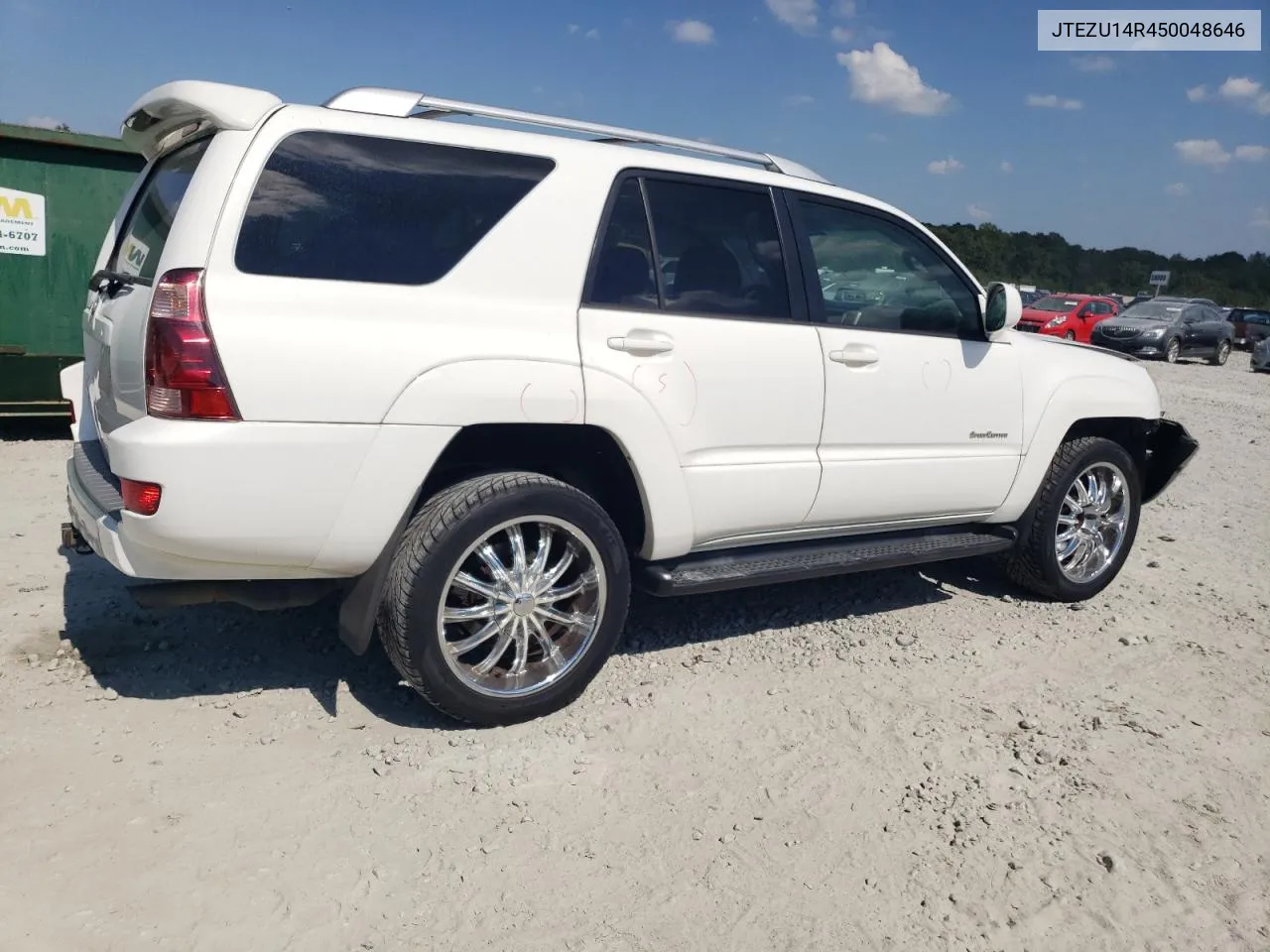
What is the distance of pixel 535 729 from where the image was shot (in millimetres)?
3361

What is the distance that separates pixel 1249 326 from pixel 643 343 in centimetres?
3313

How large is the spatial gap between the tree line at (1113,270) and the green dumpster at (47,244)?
56.1 metres

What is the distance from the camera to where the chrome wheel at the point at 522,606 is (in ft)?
10.5

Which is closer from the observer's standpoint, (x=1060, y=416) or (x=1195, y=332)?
(x=1060, y=416)

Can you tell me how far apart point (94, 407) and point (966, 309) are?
3.54m

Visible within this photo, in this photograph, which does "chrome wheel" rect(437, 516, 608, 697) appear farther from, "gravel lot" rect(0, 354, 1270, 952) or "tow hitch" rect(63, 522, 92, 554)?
"tow hitch" rect(63, 522, 92, 554)

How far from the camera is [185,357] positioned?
2668mm

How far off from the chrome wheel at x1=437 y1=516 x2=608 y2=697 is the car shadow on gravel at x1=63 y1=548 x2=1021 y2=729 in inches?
10.6

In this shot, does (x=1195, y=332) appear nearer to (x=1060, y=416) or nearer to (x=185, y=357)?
(x=1060, y=416)

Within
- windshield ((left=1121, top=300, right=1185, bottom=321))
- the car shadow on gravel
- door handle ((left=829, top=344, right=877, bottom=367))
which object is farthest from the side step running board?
windshield ((left=1121, top=300, right=1185, bottom=321))

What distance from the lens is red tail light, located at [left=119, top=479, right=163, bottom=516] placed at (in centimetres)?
270

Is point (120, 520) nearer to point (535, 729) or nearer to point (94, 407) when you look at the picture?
point (94, 407)

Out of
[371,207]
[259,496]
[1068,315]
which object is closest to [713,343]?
[371,207]

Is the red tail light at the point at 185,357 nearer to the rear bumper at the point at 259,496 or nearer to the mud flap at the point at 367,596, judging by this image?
the rear bumper at the point at 259,496
